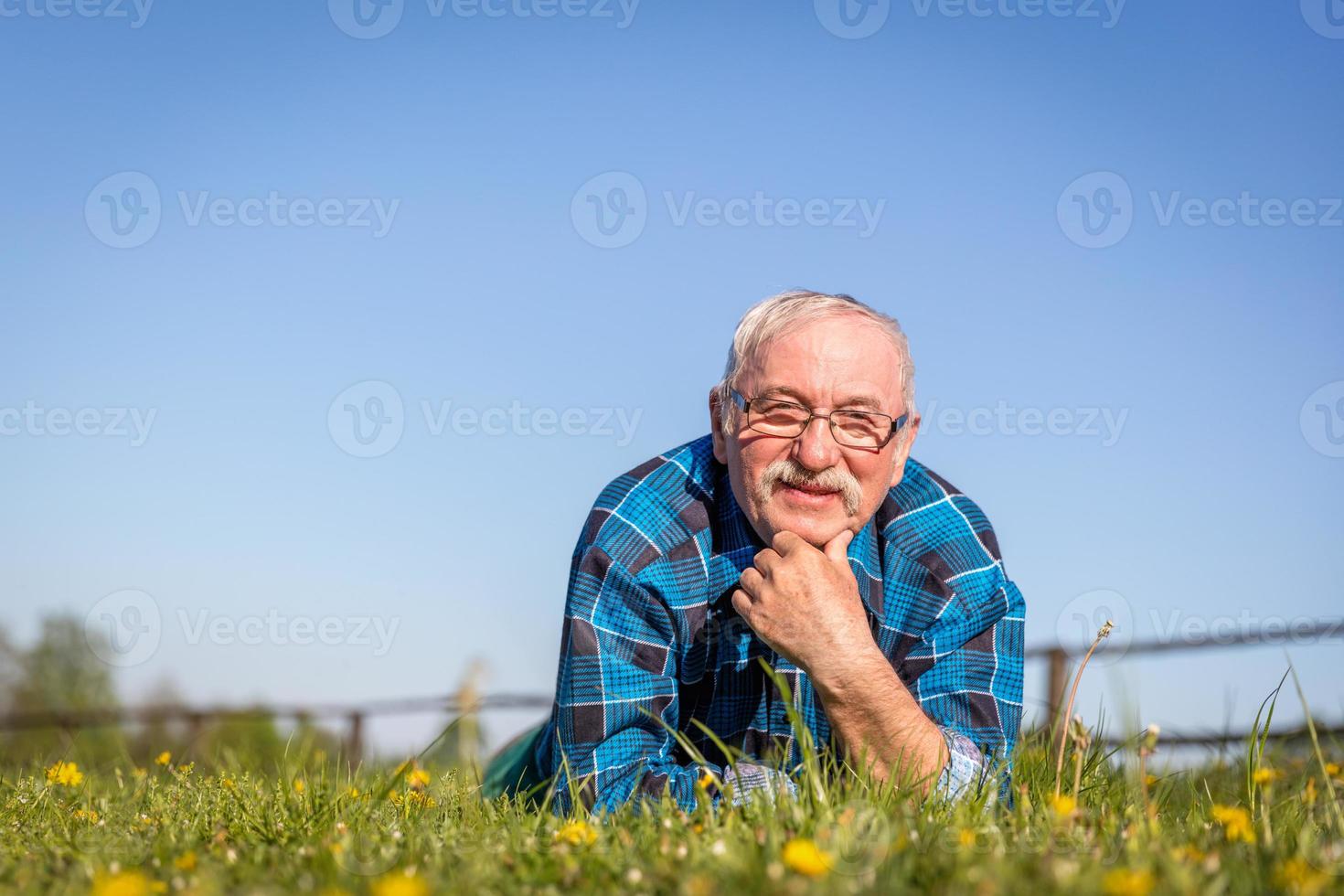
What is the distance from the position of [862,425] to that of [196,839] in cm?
232

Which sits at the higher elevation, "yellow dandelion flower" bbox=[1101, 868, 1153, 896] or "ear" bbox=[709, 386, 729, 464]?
"ear" bbox=[709, 386, 729, 464]

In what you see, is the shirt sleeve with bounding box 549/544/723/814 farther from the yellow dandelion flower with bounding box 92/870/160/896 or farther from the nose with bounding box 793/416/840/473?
the yellow dandelion flower with bounding box 92/870/160/896

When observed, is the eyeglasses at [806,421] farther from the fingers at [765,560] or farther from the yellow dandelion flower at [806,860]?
the yellow dandelion flower at [806,860]

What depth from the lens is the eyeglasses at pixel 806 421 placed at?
150 inches

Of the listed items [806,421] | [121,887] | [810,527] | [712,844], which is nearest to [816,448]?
[806,421]

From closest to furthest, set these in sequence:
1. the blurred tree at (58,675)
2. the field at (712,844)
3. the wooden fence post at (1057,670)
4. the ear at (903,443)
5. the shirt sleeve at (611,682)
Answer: the field at (712,844)
the shirt sleeve at (611,682)
the ear at (903,443)
the wooden fence post at (1057,670)
the blurred tree at (58,675)

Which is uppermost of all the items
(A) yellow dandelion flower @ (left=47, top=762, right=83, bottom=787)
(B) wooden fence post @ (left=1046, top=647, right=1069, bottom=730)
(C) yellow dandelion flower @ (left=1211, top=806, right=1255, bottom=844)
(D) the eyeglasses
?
(D) the eyeglasses

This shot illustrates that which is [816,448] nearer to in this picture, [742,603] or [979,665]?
[742,603]

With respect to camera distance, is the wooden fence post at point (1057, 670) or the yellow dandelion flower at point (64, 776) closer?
the yellow dandelion flower at point (64, 776)

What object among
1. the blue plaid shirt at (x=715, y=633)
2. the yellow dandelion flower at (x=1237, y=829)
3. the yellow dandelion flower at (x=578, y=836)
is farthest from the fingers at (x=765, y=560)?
the yellow dandelion flower at (x=1237, y=829)

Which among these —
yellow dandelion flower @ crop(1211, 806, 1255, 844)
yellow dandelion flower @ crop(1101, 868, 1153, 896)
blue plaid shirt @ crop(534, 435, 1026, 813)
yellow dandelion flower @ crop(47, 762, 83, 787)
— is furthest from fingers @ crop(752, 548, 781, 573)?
yellow dandelion flower @ crop(47, 762, 83, 787)

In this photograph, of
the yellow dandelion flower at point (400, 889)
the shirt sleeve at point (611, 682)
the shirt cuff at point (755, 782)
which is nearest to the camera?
the yellow dandelion flower at point (400, 889)

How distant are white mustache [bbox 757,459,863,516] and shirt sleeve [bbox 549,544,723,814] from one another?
0.52 m

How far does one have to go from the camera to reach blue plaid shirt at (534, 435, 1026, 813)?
3592 mm
